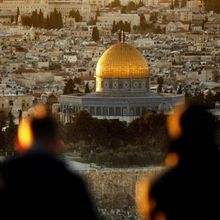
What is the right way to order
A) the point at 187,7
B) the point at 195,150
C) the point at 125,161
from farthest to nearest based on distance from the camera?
the point at 187,7, the point at 125,161, the point at 195,150

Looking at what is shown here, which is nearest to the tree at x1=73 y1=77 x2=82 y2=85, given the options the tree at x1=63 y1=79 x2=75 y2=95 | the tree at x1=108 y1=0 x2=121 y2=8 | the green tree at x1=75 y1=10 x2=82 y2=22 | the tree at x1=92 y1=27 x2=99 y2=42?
the tree at x1=63 y1=79 x2=75 y2=95

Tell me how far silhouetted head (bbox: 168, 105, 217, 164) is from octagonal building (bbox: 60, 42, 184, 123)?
1198 inches

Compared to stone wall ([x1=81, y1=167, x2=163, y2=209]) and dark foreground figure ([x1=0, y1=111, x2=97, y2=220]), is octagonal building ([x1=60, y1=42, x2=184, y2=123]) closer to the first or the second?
stone wall ([x1=81, y1=167, x2=163, y2=209])

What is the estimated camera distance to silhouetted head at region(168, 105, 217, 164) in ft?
15.1

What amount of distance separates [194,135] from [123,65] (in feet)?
105

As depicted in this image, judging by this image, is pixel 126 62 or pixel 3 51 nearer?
pixel 126 62

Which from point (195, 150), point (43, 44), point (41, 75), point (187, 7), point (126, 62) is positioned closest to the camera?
point (195, 150)

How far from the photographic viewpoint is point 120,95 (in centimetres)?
3612

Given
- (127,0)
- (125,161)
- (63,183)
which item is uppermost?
(63,183)

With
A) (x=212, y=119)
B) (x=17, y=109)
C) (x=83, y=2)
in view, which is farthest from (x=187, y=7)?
(x=212, y=119)

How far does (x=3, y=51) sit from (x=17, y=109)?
31.3m

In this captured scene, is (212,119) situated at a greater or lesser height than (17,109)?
greater

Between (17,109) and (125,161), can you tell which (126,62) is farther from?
(125,161)

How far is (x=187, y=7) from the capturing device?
105 m
